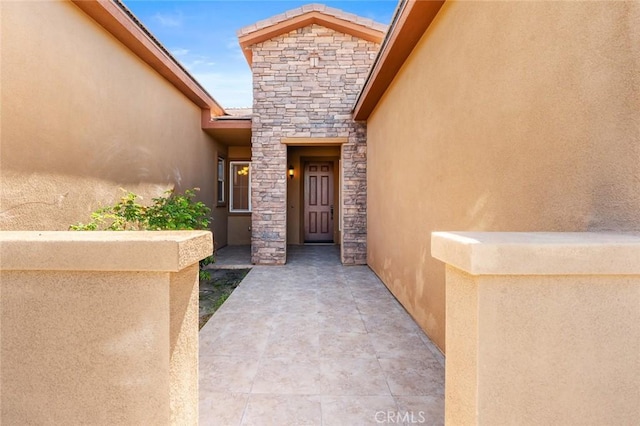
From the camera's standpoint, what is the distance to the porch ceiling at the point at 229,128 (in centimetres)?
728

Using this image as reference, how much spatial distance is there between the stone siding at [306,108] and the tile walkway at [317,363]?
2271 millimetres

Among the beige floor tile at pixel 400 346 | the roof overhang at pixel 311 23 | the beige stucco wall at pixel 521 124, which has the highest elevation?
the roof overhang at pixel 311 23

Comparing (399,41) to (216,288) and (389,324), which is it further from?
(216,288)

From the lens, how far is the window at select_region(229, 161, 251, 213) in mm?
9789

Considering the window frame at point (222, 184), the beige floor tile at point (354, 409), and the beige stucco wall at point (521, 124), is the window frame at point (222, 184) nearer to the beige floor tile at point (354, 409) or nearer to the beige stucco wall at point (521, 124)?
the beige stucco wall at point (521, 124)

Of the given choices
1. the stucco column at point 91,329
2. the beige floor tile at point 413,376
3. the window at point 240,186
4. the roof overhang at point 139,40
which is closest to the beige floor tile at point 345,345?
the beige floor tile at point 413,376

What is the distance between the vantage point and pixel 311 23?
21.7ft

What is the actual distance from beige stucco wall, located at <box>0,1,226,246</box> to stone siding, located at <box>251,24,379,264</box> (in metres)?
2.15

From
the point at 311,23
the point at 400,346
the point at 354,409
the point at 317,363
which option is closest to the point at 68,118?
the point at 317,363

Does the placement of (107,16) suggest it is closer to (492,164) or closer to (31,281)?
(31,281)

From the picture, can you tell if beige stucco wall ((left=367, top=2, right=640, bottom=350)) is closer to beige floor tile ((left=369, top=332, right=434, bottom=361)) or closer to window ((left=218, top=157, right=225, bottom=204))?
beige floor tile ((left=369, top=332, right=434, bottom=361))

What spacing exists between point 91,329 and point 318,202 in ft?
27.9

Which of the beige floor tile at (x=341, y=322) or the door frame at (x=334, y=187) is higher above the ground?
the door frame at (x=334, y=187)

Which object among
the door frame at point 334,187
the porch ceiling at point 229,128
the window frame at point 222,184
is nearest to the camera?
the porch ceiling at point 229,128
